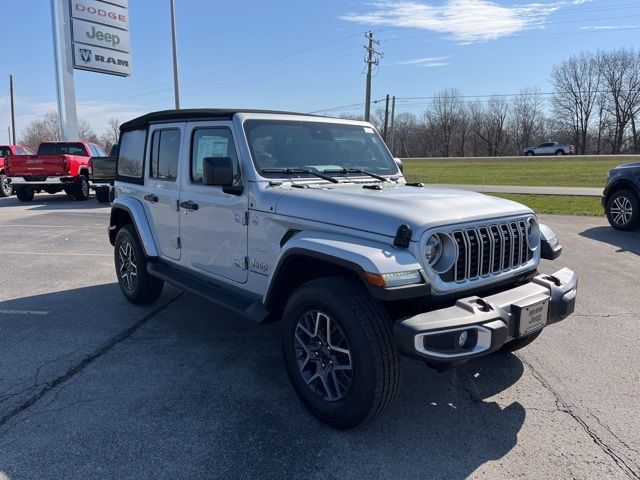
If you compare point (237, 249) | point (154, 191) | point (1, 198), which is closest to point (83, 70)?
point (1, 198)

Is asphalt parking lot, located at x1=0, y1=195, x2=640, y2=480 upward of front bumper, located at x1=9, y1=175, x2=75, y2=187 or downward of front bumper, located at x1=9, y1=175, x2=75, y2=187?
Result: downward

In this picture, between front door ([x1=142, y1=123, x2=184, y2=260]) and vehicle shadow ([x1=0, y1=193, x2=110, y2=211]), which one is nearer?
front door ([x1=142, y1=123, x2=184, y2=260])

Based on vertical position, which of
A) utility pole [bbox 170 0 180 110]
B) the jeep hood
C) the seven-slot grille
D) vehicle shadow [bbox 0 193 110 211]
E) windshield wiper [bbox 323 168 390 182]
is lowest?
vehicle shadow [bbox 0 193 110 211]

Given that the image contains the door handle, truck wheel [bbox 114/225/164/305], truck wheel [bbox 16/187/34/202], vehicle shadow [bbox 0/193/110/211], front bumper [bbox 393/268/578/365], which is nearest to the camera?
front bumper [bbox 393/268/578/365]

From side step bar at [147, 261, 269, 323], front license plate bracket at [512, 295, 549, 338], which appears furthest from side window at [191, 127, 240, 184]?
front license plate bracket at [512, 295, 549, 338]

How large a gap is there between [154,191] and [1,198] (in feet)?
59.0

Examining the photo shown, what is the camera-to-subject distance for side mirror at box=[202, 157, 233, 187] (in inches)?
139

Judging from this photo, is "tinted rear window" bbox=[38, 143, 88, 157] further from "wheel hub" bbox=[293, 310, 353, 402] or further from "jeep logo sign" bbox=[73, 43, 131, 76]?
"wheel hub" bbox=[293, 310, 353, 402]

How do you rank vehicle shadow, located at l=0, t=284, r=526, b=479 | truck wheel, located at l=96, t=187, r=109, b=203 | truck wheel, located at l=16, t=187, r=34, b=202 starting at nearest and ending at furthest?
vehicle shadow, located at l=0, t=284, r=526, b=479 → truck wheel, located at l=96, t=187, r=109, b=203 → truck wheel, located at l=16, t=187, r=34, b=202

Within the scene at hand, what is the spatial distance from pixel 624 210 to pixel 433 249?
27.3 ft

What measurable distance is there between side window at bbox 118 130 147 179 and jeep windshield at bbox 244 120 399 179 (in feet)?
6.26

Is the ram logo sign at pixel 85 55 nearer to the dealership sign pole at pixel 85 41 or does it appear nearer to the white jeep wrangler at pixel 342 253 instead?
the dealership sign pole at pixel 85 41

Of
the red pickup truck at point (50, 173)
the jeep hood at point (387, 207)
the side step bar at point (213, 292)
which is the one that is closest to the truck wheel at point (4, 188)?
the red pickup truck at point (50, 173)

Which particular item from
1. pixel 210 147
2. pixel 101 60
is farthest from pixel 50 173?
pixel 210 147
